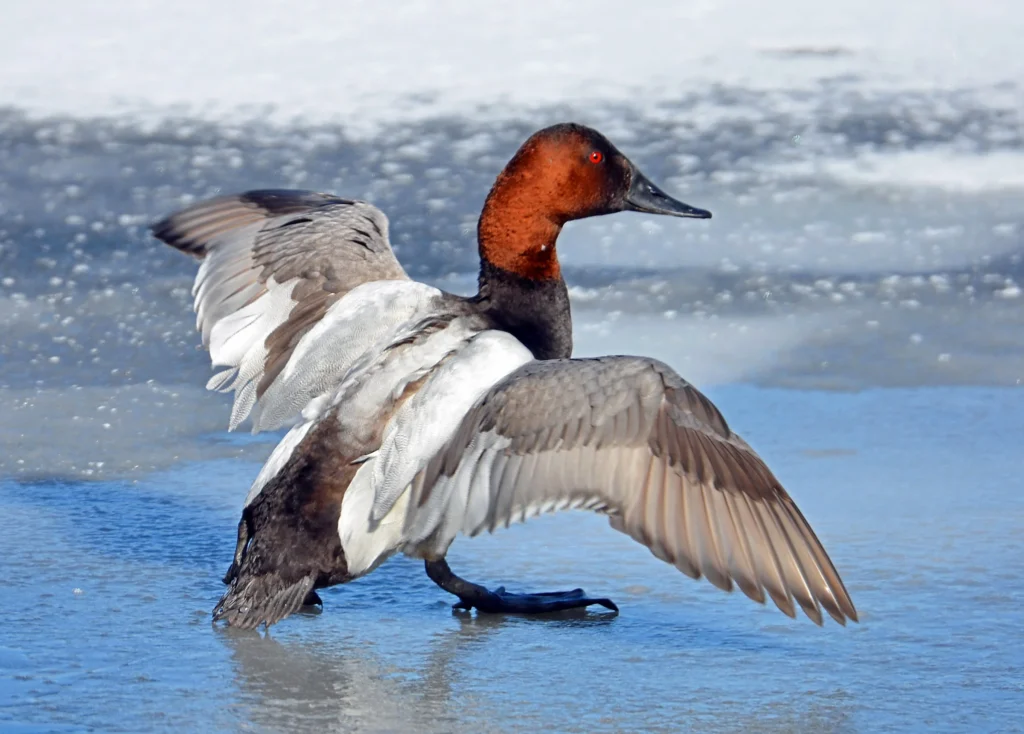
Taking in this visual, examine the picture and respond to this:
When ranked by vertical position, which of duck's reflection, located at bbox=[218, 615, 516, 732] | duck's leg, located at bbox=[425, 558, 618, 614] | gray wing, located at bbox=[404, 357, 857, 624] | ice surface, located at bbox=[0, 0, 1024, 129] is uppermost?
ice surface, located at bbox=[0, 0, 1024, 129]

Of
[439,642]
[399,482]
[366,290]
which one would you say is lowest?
[439,642]

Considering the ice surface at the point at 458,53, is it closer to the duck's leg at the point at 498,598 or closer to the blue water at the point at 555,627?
the blue water at the point at 555,627

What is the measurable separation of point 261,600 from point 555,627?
1.82 feet

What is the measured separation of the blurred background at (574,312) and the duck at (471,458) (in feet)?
0.49

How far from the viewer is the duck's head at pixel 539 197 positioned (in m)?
3.48

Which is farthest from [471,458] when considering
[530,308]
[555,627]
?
[530,308]

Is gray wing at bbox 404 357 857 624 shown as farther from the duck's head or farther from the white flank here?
the duck's head

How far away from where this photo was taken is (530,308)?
11.2ft

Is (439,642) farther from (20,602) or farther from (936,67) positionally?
(936,67)

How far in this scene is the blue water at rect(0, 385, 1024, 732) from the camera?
8.02 ft

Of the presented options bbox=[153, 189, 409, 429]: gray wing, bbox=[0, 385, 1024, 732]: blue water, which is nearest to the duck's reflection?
bbox=[0, 385, 1024, 732]: blue water

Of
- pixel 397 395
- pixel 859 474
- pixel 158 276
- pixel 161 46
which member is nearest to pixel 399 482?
pixel 397 395

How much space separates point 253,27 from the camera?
8039mm

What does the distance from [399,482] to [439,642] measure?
306 millimetres
